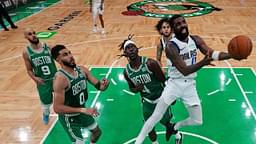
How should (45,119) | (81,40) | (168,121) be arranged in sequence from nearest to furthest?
(168,121) < (45,119) < (81,40)

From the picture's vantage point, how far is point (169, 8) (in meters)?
14.6

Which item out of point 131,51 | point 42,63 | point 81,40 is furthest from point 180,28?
point 81,40

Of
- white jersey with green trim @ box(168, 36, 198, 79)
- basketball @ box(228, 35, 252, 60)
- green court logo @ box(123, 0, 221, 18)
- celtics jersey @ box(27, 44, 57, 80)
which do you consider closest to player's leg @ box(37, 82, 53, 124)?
celtics jersey @ box(27, 44, 57, 80)

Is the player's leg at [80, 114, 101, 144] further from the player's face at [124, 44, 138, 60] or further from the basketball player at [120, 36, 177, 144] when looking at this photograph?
the player's face at [124, 44, 138, 60]

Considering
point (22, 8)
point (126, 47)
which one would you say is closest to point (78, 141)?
point (126, 47)

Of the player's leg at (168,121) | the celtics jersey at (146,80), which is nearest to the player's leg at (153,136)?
the player's leg at (168,121)

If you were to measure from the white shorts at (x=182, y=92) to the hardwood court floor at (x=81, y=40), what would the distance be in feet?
7.35

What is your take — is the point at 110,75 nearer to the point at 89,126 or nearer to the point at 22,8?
the point at 89,126

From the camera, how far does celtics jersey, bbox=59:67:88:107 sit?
365 cm

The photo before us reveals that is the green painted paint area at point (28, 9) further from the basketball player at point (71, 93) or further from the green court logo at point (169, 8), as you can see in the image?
the basketball player at point (71, 93)

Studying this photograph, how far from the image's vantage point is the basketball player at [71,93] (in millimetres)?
3543

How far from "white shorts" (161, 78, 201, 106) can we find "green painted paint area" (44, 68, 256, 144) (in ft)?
3.59

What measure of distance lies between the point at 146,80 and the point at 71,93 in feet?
3.06

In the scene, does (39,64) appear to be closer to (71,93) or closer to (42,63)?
(42,63)
